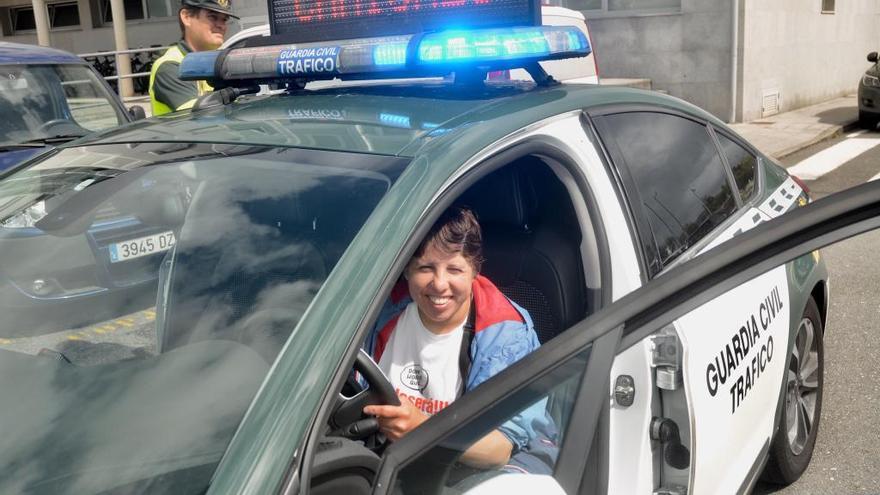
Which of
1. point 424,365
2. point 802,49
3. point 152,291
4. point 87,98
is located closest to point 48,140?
point 87,98

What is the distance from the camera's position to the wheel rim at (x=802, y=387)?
313 centimetres

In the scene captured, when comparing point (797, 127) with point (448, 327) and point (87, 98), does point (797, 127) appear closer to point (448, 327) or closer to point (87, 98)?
point (87, 98)

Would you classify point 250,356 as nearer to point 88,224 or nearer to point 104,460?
point 104,460

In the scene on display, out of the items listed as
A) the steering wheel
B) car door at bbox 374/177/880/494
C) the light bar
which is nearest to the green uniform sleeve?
the light bar

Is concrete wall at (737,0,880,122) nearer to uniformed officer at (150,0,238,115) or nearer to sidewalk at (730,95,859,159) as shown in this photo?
sidewalk at (730,95,859,159)

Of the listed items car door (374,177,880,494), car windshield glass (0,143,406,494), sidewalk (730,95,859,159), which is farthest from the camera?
sidewalk (730,95,859,159)

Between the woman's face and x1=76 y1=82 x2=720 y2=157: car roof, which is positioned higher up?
x1=76 y1=82 x2=720 y2=157: car roof

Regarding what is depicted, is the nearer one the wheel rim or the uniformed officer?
the wheel rim

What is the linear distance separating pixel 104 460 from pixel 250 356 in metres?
0.31

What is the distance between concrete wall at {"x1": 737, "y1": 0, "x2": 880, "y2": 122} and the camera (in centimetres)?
1505

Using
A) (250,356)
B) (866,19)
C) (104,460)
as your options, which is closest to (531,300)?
(250,356)

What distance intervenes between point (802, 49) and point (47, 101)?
1486 cm

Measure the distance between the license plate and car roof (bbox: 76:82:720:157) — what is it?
249 mm

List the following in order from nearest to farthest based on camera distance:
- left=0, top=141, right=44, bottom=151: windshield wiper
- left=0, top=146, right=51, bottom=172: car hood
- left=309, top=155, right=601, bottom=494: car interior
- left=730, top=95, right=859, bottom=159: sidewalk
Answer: left=309, top=155, right=601, bottom=494: car interior < left=0, top=146, right=51, bottom=172: car hood < left=0, top=141, right=44, bottom=151: windshield wiper < left=730, top=95, right=859, bottom=159: sidewalk
